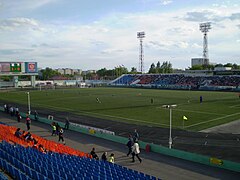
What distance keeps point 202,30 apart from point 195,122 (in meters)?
85.2

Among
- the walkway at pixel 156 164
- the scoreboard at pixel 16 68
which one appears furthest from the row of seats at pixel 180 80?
the walkway at pixel 156 164

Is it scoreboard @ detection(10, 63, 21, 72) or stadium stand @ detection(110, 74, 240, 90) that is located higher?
scoreboard @ detection(10, 63, 21, 72)

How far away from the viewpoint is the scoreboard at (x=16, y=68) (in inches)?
3504

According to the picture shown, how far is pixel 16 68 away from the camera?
298 ft

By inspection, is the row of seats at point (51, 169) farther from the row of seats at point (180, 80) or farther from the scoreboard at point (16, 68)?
the scoreboard at point (16, 68)

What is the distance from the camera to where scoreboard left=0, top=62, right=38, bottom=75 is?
89.0m

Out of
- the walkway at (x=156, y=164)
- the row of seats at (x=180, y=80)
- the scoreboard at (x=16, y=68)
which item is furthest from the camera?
the row of seats at (x=180, y=80)

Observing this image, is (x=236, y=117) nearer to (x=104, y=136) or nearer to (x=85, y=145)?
(x=104, y=136)

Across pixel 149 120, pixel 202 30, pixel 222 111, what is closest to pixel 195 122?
pixel 149 120

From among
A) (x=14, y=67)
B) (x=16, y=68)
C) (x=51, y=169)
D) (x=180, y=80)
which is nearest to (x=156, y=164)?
(x=51, y=169)

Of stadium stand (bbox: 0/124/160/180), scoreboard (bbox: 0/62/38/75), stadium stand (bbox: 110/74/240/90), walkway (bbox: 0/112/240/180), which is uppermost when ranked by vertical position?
scoreboard (bbox: 0/62/38/75)

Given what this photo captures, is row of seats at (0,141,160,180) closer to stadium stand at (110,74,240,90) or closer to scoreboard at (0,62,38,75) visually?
stadium stand at (110,74,240,90)

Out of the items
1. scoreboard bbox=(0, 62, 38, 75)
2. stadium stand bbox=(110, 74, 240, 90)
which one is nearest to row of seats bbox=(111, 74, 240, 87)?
stadium stand bbox=(110, 74, 240, 90)

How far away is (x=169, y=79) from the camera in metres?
109
